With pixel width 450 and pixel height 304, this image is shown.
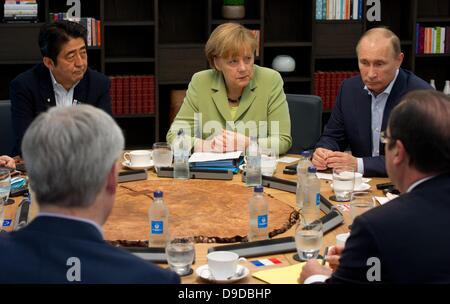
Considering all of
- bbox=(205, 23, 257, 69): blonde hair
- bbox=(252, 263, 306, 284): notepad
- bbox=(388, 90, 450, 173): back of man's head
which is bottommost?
bbox=(252, 263, 306, 284): notepad

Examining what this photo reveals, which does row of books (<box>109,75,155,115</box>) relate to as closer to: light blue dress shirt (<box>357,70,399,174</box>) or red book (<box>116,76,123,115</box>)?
red book (<box>116,76,123,115</box>)

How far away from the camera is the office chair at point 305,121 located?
14.1ft

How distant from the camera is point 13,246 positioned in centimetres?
159

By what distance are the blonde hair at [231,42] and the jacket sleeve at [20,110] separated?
3.40ft

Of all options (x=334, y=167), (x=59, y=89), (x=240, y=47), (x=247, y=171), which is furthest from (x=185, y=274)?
(x=59, y=89)

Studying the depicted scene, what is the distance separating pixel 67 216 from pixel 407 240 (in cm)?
82

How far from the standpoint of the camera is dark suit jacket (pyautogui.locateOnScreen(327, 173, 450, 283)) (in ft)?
5.91

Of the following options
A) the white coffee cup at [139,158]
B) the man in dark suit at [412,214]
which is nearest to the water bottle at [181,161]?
the white coffee cup at [139,158]

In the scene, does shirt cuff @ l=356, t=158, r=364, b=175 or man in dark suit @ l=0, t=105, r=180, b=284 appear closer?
man in dark suit @ l=0, t=105, r=180, b=284

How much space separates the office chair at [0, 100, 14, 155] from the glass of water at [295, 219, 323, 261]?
2289 mm

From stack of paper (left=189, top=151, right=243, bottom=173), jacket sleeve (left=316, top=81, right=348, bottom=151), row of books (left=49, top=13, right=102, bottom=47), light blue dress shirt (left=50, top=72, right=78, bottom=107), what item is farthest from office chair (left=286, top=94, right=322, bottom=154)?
row of books (left=49, top=13, right=102, bottom=47)
